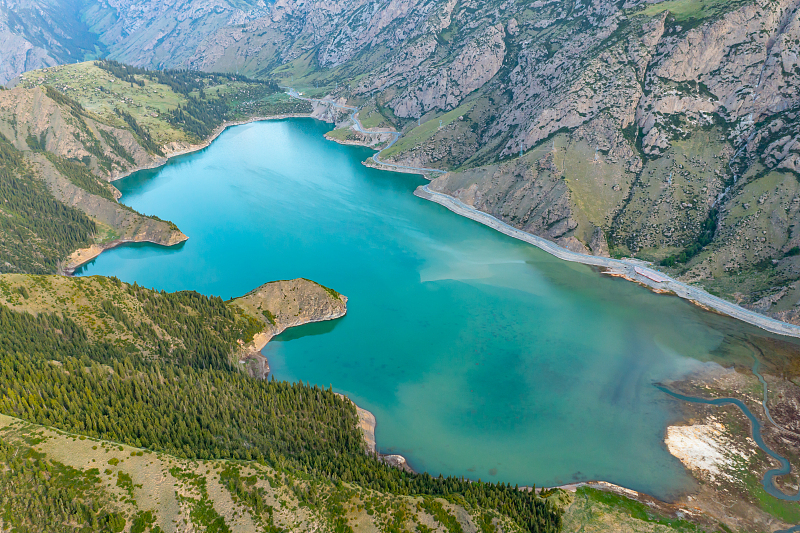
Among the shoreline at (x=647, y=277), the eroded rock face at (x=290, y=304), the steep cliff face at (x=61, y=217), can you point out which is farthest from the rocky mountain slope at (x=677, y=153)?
the steep cliff face at (x=61, y=217)

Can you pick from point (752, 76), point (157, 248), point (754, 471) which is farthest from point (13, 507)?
point (752, 76)

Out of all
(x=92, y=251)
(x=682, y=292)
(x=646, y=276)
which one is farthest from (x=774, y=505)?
(x=92, y=251)

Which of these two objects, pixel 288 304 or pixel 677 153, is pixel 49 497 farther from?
pixel 677 153

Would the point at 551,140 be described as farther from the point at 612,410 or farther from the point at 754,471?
the point at 754,471

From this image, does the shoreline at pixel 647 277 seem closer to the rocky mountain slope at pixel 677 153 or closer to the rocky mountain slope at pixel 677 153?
the rocky mountain slope at pixel 677 153

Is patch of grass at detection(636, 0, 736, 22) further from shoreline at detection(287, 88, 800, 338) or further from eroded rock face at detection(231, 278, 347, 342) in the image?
eroded rock face at detection(231, 278, 347, 342)
